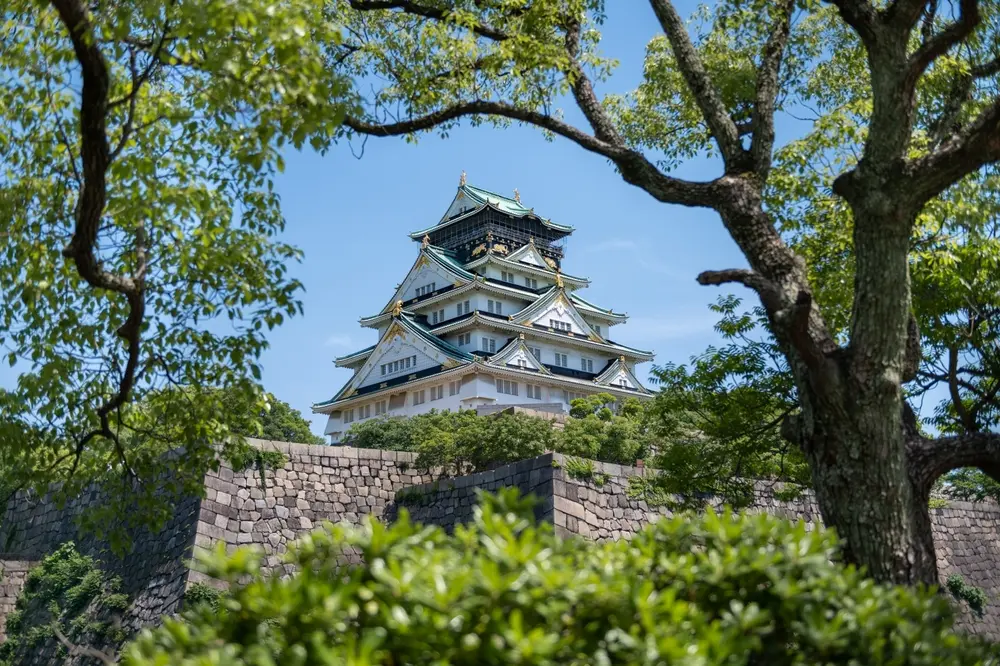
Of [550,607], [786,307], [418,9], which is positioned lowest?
[550,607]

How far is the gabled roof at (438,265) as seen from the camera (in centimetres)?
3804

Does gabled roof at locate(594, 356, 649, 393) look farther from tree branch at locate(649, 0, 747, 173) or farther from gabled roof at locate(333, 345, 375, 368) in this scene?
tree branch at locate(649, 0, 747, 173)

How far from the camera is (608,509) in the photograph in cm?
1319

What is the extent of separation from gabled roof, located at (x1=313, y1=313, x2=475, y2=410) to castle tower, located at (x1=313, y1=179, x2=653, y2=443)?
51mm

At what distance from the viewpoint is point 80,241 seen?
5.14 metres

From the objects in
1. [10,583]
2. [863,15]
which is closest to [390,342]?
[10,583]

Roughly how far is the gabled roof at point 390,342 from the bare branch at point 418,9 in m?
27.1

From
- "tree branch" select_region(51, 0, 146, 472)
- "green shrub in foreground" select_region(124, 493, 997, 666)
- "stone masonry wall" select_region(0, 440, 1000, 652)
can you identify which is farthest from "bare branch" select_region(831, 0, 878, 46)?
"stone masonry wall" select_region(0, 440, 1000, 652)

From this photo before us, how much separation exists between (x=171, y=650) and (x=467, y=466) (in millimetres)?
13216

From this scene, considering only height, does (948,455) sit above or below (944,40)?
below

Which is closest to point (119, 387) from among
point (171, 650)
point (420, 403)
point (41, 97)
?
point (41, 97)

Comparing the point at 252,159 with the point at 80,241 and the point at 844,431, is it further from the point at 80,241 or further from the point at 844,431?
the point at 844,431

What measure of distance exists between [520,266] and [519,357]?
17.0 ft

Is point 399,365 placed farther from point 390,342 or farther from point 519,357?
point 519,357
